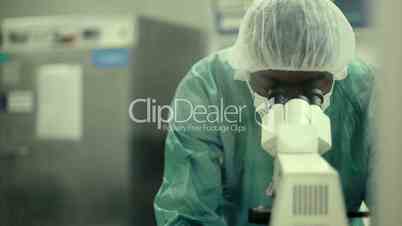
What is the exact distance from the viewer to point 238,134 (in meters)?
1.20

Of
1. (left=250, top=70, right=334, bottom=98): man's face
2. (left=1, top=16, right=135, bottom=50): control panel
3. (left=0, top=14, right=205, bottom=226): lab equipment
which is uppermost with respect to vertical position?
(left=1, top=16, right=135, bottom=50): control panel

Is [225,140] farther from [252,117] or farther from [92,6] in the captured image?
[92,6]

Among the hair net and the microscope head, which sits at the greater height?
the hair net

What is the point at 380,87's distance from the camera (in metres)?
0.53

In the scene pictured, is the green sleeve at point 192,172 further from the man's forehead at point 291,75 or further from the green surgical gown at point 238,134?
the man's forehead at point 291,75

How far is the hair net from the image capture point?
40.3 inches

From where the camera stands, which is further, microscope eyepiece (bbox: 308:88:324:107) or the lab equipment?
the lab equipment

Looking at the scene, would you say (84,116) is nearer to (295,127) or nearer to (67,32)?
(67,32)

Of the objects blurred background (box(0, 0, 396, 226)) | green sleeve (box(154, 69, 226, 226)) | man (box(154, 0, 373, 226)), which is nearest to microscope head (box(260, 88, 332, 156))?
man (box(154, 0, 373, 226))

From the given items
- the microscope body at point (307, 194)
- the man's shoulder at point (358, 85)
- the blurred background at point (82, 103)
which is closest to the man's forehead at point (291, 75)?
the man's shoulder at point (358, 85)

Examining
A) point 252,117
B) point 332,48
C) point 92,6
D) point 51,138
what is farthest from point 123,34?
point 332,48

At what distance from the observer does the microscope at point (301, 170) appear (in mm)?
619

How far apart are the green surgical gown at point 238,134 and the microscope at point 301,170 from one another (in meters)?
0.33

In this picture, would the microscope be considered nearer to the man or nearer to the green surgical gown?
the man
